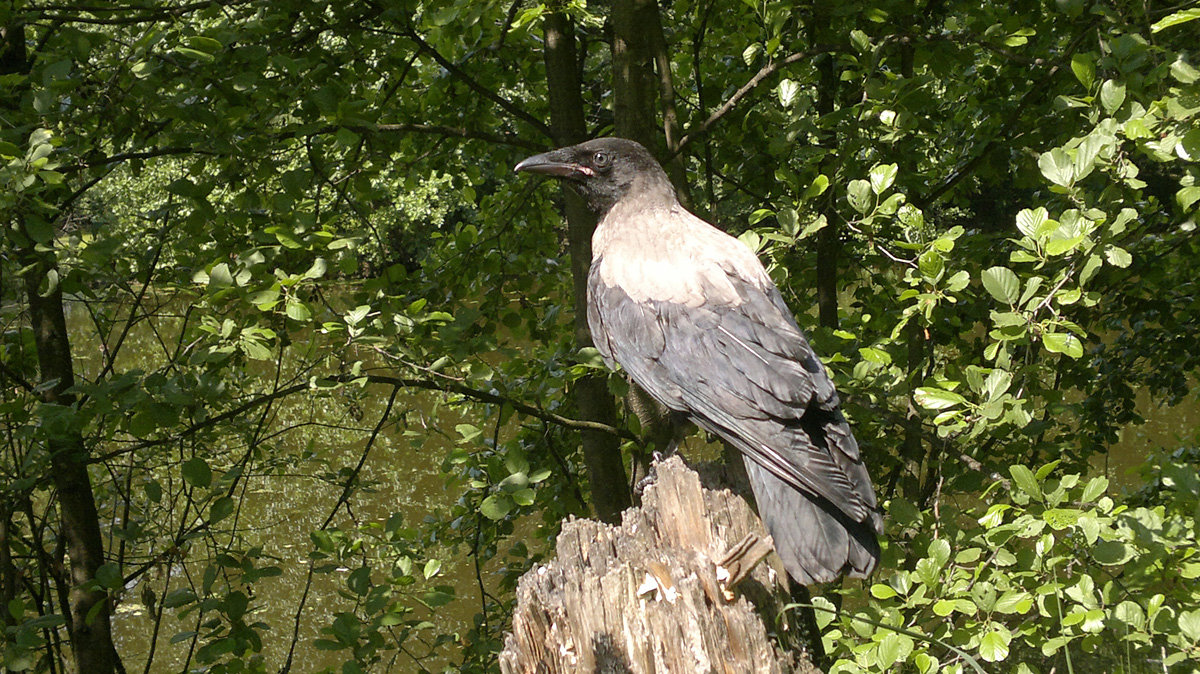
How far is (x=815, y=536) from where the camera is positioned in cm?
254

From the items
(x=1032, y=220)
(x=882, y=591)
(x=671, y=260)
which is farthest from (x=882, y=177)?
(x=882, y=591)

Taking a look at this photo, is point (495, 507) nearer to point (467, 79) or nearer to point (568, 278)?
point (467, 79)

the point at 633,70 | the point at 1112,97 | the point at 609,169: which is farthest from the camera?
the point at 633,70

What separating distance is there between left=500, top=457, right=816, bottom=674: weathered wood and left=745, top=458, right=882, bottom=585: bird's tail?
91mm

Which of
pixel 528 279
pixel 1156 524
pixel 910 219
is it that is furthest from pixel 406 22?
pixel 1156 524

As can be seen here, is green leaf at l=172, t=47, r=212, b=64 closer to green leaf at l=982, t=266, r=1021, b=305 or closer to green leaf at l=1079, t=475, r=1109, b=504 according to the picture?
green leaf at l=982, t=266, r=1021, b=305

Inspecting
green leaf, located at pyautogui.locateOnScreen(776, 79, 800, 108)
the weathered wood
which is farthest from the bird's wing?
green leaf, located at pyautogui.locateOnScreen(776, 79, 800, 108)

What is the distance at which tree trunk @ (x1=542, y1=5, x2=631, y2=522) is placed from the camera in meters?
4.87

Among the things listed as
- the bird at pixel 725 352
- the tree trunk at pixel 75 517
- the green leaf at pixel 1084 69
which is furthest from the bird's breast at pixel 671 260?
→ the tree trunk at pixel 75 517

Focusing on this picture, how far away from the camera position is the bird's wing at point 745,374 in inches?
107

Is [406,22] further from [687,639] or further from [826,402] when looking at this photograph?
[687,639]

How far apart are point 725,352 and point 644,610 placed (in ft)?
3.80

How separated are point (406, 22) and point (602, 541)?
2.76 m

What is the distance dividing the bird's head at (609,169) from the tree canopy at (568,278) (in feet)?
1.51
